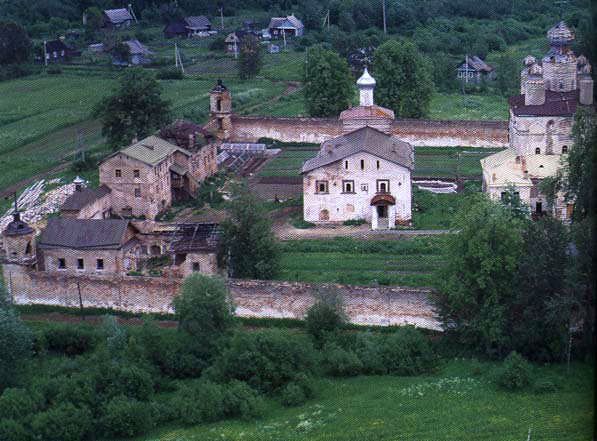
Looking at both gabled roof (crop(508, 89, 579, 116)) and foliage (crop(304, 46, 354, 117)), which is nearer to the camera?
gabled roof (crop(508, 89, 579, 116))

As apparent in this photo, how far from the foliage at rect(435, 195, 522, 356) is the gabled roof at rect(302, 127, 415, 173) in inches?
406

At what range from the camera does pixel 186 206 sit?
1763 inches


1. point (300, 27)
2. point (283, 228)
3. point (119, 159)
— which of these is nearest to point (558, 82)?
point (283, 228)

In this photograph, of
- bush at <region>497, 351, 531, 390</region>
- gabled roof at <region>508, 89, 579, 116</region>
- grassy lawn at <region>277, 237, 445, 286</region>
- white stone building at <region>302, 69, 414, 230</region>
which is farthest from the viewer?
gabled roof at <region>508, 89, 579, 116</region>

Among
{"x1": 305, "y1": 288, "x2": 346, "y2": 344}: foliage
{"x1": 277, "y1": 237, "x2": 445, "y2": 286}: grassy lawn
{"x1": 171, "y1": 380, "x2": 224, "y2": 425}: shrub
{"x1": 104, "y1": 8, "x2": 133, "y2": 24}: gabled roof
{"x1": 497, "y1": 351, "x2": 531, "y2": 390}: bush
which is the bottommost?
{"x1": 171, "y1": 380, "x2": 224, "y2": 425}: shrub

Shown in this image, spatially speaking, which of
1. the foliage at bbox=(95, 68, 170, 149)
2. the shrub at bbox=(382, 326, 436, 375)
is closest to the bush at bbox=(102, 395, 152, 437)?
the shrub at bbox=(382, 326, 436, 375)

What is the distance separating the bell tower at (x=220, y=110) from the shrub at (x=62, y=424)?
28.3m

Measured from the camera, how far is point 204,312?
30.6 metres

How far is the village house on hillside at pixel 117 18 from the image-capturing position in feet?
280

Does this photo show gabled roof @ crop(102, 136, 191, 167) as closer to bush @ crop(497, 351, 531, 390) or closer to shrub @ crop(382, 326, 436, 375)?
shrub @ crop(382, 326, 436, 375)

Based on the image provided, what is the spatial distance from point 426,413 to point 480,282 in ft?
14.4

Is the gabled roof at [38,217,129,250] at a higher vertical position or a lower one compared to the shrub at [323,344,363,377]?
higher

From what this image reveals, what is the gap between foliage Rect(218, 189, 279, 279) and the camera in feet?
114

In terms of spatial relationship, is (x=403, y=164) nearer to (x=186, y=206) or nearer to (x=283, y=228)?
(x=283, y=228)
